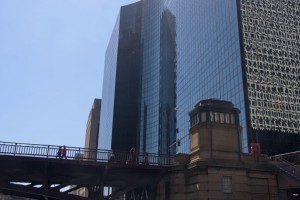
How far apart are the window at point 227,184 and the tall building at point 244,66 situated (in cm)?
3491

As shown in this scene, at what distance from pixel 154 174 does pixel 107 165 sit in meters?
4.29

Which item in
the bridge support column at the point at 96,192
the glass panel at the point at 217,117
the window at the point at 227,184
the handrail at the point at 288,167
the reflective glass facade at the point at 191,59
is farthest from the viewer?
the reflective glass facade at the point at 191,59

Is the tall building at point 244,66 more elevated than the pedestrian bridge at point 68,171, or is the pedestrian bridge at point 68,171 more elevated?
the tall building at point 244,66

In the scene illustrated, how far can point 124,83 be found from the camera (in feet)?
433

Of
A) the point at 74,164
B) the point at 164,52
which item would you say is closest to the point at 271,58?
the point at 164,52

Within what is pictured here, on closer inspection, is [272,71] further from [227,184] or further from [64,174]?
[64,174]

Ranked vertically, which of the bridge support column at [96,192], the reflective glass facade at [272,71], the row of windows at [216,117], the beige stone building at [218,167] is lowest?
the bridge support column at [96,192]

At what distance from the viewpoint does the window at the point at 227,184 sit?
27.9 m

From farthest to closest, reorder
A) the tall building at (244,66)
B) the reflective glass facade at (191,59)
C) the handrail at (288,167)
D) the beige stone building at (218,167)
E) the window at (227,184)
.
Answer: the reflective glass facade at (191,59) < the tall building at (244,66) < the handrail at (288,167) < the window at (227,184) < the beige stone building at (218,167)

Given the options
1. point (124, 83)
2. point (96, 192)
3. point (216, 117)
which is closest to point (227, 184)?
point (216, 117)

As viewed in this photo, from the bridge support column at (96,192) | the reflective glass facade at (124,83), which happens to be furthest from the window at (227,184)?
the reflective glass facade at (124,83)

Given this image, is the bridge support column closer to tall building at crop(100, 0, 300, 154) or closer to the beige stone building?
the beige stone building

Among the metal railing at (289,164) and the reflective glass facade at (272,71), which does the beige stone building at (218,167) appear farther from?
the reflective glass facade at (272,71)

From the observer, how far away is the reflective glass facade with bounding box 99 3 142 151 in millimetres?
124375
